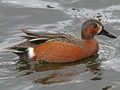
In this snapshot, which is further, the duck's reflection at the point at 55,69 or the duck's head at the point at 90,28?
the duck's head at the point at 90,28

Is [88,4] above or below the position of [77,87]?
above

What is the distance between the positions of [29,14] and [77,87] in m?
4.91

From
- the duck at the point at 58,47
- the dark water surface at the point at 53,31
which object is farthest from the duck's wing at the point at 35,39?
the dark water surface at the point at 53,31

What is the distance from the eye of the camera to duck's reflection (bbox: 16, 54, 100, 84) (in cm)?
570

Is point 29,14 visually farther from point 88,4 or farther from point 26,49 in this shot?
point 26,49

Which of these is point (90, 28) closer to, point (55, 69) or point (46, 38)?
point (46, 38)

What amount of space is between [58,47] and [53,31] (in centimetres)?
214

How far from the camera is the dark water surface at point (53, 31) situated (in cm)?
551

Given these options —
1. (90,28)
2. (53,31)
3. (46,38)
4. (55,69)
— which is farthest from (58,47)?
(53,31)

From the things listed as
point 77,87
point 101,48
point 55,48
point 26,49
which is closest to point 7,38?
point 26,49

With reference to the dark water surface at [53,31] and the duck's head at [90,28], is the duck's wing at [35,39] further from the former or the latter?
the duck's head at [90,28]

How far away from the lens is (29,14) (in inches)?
376

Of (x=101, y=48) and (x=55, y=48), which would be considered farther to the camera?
(x=101, y=48)

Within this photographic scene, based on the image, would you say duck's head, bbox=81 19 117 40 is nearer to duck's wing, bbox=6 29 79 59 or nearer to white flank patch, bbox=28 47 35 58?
duck's wing, bbox=6 29 79 59
